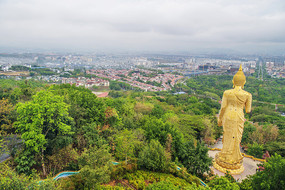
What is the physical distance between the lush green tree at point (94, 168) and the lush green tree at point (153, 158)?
2368 mm

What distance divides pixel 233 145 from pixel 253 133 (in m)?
5.49

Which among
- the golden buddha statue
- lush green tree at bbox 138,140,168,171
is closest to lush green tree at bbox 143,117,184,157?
lush green tree at bbox 138,140,168,171

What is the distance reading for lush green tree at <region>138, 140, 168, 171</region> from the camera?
963 centimetres

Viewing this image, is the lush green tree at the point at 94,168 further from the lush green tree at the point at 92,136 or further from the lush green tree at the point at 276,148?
the lush green tree at the point at 276,148

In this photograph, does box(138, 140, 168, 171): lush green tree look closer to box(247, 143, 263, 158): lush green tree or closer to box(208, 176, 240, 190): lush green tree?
box(208, 176, 240, 190): lush green tree

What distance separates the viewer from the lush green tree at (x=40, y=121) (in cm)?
785

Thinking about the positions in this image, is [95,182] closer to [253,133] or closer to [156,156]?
[156,156]

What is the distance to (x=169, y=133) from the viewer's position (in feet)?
39.5

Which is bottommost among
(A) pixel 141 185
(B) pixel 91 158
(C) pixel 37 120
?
(A) pixel 141 185

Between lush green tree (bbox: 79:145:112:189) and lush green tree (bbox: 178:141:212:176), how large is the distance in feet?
15.3

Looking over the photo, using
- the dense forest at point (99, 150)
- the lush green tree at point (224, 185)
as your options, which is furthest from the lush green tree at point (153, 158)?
the lush green tree at point (224, 185)

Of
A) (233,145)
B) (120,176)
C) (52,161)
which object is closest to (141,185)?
(120,176)

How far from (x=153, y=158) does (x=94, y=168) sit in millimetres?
3450

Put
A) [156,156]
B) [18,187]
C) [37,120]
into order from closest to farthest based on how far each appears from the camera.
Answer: [18,187]
[37,120]
[156,156]
